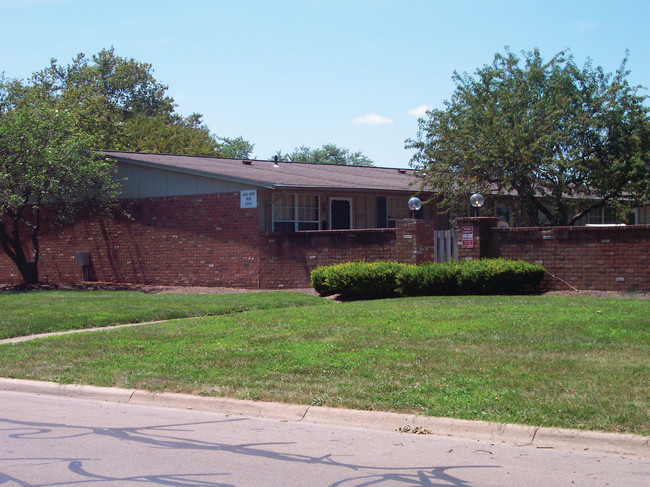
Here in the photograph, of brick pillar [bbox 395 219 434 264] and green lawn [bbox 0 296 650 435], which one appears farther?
brick pillar [bbox 395 219 434 264]

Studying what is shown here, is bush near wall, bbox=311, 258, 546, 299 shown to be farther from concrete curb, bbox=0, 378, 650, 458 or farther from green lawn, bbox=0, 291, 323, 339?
concrete curb, bbox=0, 378, 650, 458

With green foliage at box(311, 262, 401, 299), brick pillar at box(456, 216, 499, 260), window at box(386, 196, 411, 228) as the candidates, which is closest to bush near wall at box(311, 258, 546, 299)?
green foliage at box(311, 262, 401, 299)

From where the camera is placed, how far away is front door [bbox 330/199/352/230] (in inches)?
1023

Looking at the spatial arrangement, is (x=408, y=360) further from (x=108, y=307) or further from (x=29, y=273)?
(x=29, y=273)

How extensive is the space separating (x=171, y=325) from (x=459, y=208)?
1458cm

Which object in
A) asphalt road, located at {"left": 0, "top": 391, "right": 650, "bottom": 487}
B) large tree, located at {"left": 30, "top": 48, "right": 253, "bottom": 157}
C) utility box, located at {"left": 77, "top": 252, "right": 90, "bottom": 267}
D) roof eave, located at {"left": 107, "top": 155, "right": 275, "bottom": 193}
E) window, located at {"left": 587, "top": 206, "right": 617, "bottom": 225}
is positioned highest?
large tree, located at {"left": 30, "top": 48, "right": 253, "bottom": 157}

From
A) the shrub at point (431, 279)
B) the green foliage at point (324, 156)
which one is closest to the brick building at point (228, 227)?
the shrub at point (431, 279)

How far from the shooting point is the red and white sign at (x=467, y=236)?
19469mm

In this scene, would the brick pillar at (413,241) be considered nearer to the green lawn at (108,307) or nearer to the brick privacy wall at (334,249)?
the brick privacy wall at (334,249)

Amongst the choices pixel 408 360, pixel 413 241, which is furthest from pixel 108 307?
pixel 408 360

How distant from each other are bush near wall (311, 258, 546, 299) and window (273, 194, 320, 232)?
198 inches

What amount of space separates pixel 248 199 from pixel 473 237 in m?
7.58

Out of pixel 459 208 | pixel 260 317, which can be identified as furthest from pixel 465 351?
pixel 459 208

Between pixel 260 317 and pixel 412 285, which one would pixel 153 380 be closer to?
pixel 260 317
